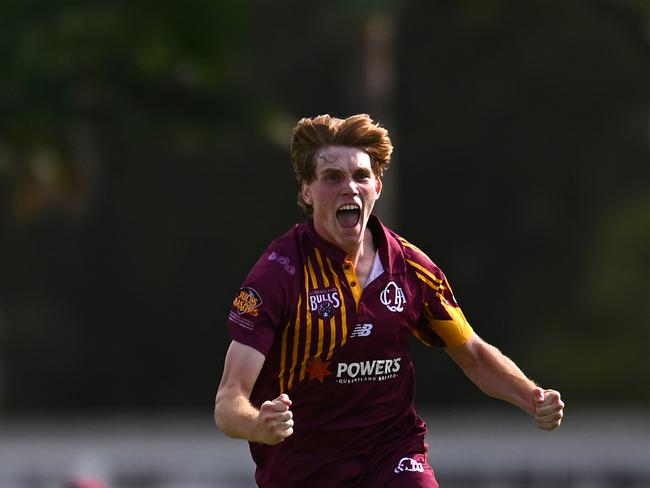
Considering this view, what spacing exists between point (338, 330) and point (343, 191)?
491mm

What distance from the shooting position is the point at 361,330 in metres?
6.23

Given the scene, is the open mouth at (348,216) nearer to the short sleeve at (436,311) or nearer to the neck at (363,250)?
the neck at (363,250)

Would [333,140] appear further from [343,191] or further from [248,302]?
[248,302]

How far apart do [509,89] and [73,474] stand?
16684 millimetres

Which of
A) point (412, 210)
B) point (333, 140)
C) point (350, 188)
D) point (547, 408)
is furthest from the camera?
point (412, 210)

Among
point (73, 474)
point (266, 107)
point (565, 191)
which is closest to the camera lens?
point (73, 474)

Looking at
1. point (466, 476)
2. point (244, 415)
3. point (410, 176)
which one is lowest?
point (244, 415)

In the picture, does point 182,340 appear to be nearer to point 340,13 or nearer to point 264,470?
point 340,13

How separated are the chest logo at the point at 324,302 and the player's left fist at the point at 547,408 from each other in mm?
852

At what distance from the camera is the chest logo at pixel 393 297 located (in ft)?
20.7

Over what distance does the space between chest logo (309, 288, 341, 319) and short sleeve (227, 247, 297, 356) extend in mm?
99

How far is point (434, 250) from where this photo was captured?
31.3 meters

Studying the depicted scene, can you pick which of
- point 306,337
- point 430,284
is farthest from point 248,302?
point 430,284

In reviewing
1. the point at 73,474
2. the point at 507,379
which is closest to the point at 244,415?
the point at 507,379
